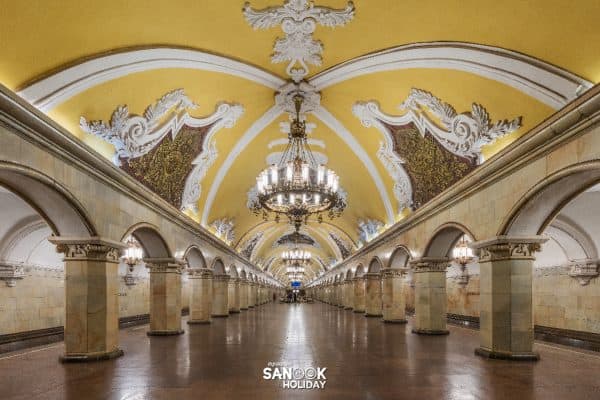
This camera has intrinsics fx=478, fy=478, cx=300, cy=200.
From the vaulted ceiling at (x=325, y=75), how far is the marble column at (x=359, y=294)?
1205 cm

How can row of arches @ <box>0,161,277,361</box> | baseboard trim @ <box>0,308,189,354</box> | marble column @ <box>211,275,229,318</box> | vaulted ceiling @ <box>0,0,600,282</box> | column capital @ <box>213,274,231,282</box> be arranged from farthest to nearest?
column capital @ <box>213,274,231,282</box> → marble column @ <box>211,275,229,318</box> → baseboard trim @ <box>0,308,189,354</box> → row of arches @ <box>0,161,277,361</box> → vaulted ceiling @ <box>0,0,600,282</box>

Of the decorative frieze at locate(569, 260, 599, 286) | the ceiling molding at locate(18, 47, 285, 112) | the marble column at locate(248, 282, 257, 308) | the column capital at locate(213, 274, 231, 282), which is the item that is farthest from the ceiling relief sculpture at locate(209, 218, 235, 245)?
the decorative frieze at locate(569, 260, 599, 286)

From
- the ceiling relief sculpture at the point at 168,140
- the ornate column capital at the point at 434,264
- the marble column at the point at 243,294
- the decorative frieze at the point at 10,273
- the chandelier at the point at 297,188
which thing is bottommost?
the marble column at the point at 243,294

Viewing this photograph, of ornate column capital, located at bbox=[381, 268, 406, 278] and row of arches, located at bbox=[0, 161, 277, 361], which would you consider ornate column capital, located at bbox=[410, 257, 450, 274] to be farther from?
row of arches, located at bbox=[0, 161, 277, 361]

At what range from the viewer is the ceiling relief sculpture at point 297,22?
7129 millimetres

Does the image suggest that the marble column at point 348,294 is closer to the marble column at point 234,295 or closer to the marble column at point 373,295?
the marble column at point 373,295

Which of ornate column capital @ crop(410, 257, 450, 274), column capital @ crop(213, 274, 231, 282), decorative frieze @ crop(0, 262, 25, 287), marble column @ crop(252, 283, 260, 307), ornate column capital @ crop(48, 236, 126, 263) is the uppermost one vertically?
ornate column capital @ crop(48, 236, 126, 263)

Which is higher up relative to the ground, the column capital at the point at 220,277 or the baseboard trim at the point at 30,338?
the column capital at the point at 220,277

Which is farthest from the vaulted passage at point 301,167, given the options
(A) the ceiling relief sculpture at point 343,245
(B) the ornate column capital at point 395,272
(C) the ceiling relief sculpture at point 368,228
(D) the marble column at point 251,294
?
(D) the marble column at point 251,294

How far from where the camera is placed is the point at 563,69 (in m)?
6.17

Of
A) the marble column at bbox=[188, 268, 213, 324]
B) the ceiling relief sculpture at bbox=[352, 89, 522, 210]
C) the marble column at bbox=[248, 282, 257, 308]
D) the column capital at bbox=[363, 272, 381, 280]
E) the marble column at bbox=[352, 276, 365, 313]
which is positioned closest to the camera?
the ceiling relief sculpture at bbox=[352, 89, 522, 210]

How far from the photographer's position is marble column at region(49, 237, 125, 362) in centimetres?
794

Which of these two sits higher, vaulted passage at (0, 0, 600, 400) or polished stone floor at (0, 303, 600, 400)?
vaulted passage at (0, 0, 600, 400)

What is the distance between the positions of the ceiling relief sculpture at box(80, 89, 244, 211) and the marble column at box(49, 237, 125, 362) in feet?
5.62
